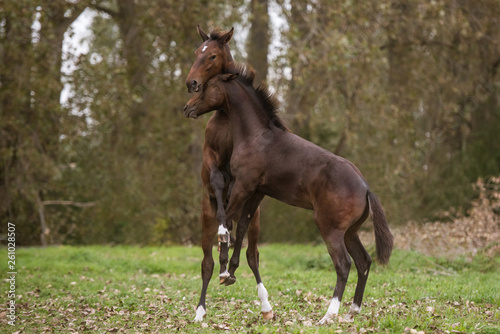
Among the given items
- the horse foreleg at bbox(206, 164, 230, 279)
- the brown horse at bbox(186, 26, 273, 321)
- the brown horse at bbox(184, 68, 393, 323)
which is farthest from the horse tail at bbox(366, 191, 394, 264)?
the horse foreleg at bbox(206, 164, 230, 279)

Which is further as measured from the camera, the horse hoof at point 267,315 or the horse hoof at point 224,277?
the horse hoof at point 267,315

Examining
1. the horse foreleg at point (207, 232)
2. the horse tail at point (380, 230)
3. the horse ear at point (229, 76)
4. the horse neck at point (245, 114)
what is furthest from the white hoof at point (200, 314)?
the horse ear at point (229, 76)

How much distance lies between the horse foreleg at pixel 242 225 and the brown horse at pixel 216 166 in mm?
15

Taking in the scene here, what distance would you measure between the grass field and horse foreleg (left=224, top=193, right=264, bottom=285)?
713 millimetres

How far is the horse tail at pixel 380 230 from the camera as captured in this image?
21.5 ft

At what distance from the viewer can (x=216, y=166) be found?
7215mm

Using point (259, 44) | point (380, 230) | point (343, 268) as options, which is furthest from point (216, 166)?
point (259, 44)

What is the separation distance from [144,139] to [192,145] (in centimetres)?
207

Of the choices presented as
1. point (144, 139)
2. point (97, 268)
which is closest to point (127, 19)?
point (144, 139)

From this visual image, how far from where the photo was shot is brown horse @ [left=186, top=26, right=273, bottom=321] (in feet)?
22.6

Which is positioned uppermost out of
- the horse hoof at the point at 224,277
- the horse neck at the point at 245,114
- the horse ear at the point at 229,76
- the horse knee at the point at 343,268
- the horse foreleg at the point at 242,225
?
the horse ear at the point at 229,76

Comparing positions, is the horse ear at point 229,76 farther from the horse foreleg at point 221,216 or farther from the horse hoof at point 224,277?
the horse hoof at point 224,277

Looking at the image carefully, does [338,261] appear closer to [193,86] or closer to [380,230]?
[380,230]

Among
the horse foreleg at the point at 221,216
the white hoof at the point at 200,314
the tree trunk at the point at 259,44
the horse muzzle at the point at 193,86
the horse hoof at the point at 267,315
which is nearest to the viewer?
the horse foreleg at the point at 221,216
